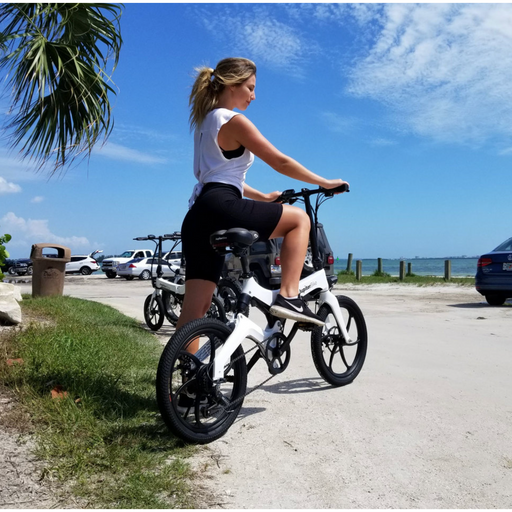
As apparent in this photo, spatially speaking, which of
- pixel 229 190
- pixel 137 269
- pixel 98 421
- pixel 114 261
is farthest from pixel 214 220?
pixel 114 261

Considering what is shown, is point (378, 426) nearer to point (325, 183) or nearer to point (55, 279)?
point (325, 183)

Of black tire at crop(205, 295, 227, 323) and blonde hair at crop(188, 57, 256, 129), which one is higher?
blonde hair at crop(188, 57, 256, 129)

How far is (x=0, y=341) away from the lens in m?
5.14

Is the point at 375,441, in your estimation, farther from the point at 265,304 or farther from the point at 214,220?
the point at 214,220

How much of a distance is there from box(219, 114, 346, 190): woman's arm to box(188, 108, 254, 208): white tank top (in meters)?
0.05

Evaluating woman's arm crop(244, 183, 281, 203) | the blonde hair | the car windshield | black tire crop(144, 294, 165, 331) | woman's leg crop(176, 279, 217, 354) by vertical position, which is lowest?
black tire crop(144, 294, 165, 331)

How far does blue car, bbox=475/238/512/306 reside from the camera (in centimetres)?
1201

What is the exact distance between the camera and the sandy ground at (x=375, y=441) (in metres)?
2.62

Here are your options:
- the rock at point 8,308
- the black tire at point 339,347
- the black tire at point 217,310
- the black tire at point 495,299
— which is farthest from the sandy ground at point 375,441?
the black tire at point 495,299

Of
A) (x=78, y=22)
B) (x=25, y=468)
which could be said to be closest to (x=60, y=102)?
(x=78, y=22)

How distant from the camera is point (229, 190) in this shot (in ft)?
11.3

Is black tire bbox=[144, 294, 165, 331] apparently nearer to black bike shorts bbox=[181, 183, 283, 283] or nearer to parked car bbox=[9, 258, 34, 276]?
black bike shorts bbox=[181, 183, 283, 283]

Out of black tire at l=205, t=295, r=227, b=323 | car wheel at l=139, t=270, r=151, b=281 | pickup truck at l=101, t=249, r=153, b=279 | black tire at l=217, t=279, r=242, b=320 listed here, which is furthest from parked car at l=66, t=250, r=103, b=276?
black tire at l=205, t=295, r=227, b=323

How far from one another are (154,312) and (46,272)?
192 inches
